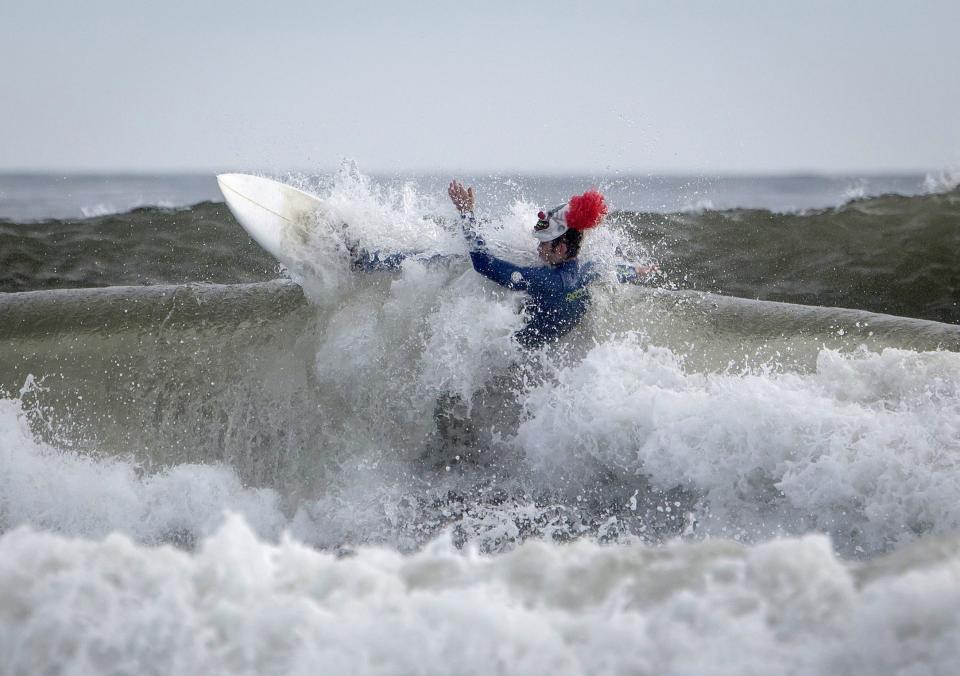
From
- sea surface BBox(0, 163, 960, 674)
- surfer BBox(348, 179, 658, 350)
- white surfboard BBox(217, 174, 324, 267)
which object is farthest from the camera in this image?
white surfboard BBox(217, 174, 324, 267)

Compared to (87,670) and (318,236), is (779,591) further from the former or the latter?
(318,236)

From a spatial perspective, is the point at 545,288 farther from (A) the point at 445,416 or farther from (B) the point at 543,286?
(A) the point at 445,416

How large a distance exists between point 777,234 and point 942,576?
25.2 ft

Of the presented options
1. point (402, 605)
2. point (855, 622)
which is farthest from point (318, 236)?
point (855, 622)

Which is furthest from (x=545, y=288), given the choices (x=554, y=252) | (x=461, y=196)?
(x=461, y=196)

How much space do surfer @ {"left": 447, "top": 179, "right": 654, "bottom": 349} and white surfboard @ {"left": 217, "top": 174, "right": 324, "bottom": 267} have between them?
1.01m

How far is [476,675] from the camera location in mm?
1485

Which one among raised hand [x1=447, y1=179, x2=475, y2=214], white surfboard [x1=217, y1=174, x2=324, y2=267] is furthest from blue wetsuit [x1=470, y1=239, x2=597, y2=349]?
white surfboard [x1=217, y1=174, x2=324, y2=267]

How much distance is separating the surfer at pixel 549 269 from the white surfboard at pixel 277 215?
1.01m

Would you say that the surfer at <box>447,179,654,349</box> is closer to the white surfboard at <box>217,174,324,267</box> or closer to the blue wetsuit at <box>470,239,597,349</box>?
the blue wetsuit at <box>470,239,597,349</box>

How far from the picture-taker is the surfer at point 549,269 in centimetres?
404

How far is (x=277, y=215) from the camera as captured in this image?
4.70m

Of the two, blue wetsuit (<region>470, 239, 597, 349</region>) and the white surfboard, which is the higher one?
the white surfboard

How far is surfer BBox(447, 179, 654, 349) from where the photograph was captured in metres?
4.04
